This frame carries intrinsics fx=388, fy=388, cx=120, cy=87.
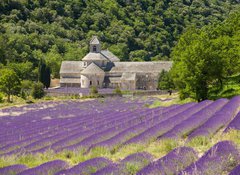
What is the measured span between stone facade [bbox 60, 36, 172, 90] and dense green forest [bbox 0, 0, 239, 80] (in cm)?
1140

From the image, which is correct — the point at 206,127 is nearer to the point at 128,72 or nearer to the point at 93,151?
the point at 93,151

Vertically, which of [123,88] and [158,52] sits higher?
[158,52]

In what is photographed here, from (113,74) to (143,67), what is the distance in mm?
7680

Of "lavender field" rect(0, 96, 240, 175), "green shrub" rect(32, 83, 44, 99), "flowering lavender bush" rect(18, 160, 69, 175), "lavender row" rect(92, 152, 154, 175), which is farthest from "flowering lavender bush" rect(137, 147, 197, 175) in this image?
"green shrub" rect(32, 83, 44, 99)

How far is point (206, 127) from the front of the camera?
13195 millimetres

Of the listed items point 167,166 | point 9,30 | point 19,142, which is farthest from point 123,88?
point 167,166

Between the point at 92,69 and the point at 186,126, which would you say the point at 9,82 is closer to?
the point at 92,69

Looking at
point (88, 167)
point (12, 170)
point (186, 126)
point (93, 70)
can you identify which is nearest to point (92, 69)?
point (93, 70)

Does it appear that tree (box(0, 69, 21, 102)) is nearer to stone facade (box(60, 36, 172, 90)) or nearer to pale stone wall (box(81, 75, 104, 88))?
pale stone wall (box(81, 75, 104, 88))

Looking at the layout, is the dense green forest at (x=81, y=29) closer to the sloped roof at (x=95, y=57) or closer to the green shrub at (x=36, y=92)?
the sloped roof at (x=95, y=57)

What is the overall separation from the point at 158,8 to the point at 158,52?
46631 millimetres

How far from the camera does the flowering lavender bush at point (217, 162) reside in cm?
715

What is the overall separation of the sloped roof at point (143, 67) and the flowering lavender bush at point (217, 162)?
279 feet

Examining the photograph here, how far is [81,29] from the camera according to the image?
16312 cm
